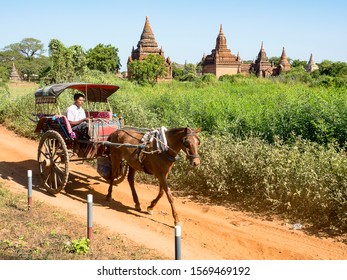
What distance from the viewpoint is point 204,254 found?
5070 millimetres

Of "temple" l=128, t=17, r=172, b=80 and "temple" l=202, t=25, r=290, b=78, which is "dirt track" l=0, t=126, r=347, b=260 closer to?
"temple" l=128, t=17, r=172, b=80

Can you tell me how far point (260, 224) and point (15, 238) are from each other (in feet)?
12.3

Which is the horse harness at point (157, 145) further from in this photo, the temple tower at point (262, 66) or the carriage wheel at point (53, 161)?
the temple tower at point (262, 66)

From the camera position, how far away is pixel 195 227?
6.03 m

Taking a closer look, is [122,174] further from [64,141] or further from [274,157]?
[274,157]

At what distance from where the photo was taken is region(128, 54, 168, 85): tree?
43.7 m

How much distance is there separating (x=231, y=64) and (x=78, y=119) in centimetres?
6113

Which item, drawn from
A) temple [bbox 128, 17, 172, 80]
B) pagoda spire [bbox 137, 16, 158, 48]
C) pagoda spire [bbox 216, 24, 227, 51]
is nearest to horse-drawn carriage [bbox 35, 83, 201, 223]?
temple [bbox 128, 17, 172, 80]

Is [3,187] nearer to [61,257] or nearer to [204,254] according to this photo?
[61,257]

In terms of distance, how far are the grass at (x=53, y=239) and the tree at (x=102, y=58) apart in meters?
49.3

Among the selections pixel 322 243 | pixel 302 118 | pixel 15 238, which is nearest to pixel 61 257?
pixel 15 238

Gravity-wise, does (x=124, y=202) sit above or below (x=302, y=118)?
below

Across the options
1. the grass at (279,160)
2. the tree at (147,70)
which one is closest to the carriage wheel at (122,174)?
the grass at (279,160)

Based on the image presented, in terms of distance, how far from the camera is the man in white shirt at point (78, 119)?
7.28 m
